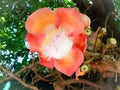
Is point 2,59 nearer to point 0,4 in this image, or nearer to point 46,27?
point 0,4

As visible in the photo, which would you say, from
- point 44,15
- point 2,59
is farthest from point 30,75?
point 44,15

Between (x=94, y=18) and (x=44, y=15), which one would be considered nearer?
(x=44, y=15)

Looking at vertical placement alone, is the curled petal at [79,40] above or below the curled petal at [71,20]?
below

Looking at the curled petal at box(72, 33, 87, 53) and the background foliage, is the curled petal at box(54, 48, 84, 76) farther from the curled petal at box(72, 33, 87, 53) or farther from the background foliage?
the background foliage

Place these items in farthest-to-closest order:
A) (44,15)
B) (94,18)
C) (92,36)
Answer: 1. (94,18)
2. (92,36)
3. (44,15)

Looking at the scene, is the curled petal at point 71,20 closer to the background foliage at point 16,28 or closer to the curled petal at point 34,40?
the curled petal at point 34,40

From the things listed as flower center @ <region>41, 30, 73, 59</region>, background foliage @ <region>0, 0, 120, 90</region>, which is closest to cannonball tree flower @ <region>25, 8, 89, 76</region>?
flower center @ <region>41, 30, 73, 59</region>

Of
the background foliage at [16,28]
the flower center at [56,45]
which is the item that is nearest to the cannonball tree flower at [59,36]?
the flower center at [56,45]
